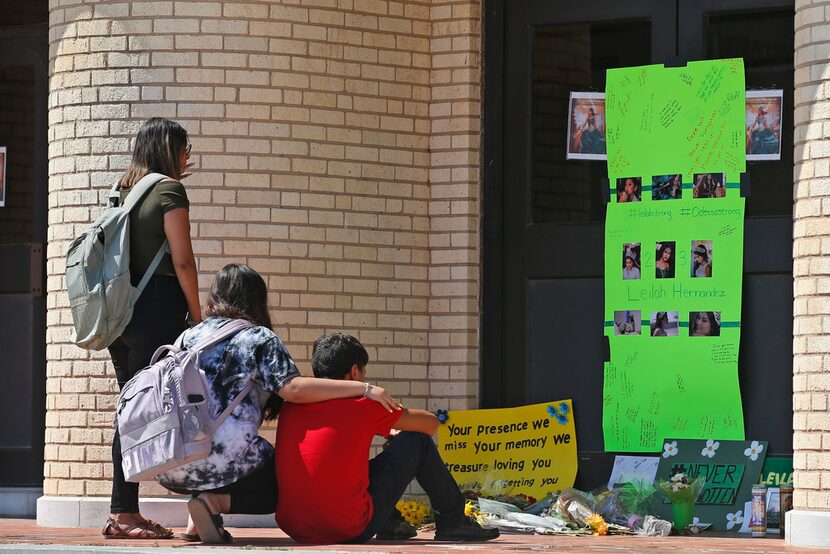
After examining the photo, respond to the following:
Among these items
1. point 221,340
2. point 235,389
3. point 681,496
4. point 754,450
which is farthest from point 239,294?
point 754,450

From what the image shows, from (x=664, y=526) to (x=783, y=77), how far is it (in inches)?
103

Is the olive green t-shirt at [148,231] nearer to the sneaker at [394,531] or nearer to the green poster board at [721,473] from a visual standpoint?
the sneaker at [394,531]

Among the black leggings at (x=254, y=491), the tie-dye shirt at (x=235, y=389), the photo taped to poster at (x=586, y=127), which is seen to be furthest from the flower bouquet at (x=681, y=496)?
the tie-dye shirt at (x=235, y=389)

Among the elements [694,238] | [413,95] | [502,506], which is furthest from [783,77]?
[502,506]

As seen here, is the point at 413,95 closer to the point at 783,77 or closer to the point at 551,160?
the point at 551,160

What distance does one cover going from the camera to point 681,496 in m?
8.77

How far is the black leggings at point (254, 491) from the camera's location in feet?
23.8

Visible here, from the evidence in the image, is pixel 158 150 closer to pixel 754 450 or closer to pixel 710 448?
pixel 710 448

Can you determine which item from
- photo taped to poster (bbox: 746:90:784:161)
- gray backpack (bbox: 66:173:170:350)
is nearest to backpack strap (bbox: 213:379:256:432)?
gray backpack (bbox: 66:173:170:350)

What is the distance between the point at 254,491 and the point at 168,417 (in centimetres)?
56

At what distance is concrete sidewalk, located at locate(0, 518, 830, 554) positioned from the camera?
6.84 m

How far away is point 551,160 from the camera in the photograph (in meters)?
9.97

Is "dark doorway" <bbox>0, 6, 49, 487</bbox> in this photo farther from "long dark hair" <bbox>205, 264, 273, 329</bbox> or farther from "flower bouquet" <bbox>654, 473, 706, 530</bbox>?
"flower bouquet" <bbox>654, 473, 706, 530</bbox>

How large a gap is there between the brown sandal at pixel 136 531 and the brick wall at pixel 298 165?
1.38m
